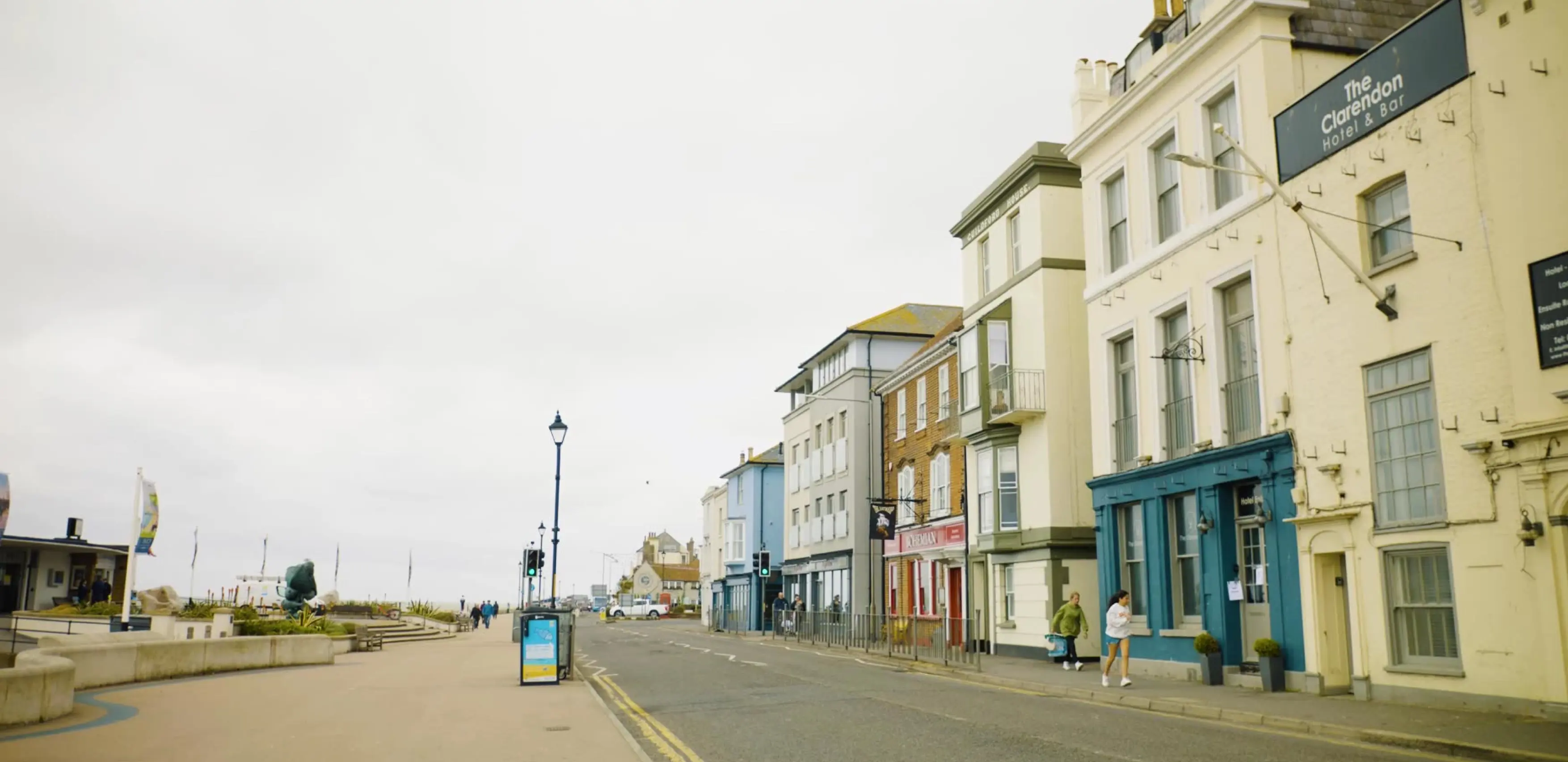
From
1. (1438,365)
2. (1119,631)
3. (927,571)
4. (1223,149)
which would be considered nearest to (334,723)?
(1119,631)

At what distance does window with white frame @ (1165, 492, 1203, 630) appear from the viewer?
20.7 metres

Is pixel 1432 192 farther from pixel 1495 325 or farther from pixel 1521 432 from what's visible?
pixel 1521 432

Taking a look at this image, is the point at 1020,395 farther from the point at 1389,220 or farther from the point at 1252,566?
the point at 1389,220

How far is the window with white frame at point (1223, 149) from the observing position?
64.1 feet

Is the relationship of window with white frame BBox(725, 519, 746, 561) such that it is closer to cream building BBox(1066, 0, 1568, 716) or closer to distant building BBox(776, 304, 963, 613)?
distant building BBox(776, 304, 963, 613)

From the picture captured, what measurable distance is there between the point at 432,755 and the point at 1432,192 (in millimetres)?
13923

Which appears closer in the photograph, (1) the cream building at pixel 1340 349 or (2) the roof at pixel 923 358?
(1) the cream building at pixel 1340 349

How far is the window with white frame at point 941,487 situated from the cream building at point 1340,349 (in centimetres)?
1185

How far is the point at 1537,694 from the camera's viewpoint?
12.7 meters

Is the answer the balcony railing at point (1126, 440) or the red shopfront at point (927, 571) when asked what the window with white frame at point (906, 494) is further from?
the balcony railing at point (1126, 440)

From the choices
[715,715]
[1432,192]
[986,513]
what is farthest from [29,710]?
[986,513]

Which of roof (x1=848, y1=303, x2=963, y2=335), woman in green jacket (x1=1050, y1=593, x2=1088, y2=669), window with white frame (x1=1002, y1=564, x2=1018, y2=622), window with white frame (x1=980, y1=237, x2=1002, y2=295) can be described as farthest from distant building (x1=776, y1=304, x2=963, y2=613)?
woman in green jacket (x1=1050, y1=593, x2=1088, y2=669)

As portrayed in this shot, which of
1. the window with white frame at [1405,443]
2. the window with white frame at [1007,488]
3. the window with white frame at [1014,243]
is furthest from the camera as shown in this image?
the window with white frame at [1007,488]

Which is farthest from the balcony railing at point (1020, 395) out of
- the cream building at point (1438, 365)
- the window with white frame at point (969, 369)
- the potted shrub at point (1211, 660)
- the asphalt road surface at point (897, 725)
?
the cream building at point (1438, 365)
